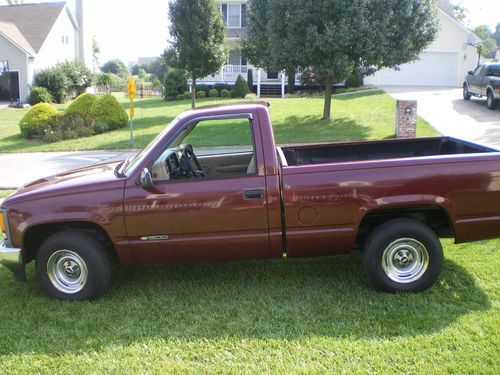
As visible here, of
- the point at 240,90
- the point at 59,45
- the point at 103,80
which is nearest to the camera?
the point at 240,90

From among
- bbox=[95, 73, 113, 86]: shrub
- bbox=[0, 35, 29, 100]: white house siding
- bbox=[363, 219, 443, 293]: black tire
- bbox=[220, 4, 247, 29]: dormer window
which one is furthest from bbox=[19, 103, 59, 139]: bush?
bbox=[95, 73, 113, 86]: shrub

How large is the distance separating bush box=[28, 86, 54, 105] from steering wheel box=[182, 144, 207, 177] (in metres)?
30.0

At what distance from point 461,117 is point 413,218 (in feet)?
48.9

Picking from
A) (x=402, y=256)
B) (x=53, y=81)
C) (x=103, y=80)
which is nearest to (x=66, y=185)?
(x=402, y=256)

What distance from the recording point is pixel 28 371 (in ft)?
11.8

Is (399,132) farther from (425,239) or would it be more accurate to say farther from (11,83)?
(11,83)

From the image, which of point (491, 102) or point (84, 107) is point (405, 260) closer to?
point (84, 107)

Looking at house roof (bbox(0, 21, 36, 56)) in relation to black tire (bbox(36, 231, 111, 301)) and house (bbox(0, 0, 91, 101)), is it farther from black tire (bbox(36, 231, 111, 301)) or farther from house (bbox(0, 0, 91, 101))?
black tire (bbox(36, 231, 111, 301))

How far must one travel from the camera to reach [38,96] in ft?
107

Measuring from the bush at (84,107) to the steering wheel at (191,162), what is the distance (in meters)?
14.7

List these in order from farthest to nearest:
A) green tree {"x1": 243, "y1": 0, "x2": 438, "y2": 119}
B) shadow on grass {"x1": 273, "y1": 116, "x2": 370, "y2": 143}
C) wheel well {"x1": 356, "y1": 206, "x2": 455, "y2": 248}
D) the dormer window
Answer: the dormer window
shadow on grass {"x1": 273, "y1": 116, "x2": 370, "y2": 143}
green tree {"x1": 243, "y1": 0, "x2": 438, "y2": 119}
wheel well {"x1": 356, "y1": 206, "x2": 455, "y2": 248}

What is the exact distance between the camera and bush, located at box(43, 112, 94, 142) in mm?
17578

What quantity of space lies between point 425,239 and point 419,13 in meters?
12.9

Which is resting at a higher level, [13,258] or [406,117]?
[406,117]
